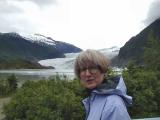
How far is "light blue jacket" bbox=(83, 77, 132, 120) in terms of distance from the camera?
260 cm

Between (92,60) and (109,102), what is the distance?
0.32 meters

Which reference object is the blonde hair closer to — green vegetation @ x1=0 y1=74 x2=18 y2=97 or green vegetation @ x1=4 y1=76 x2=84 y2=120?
green vegetation @ x1=4 y1=76 x2=84 y2=120

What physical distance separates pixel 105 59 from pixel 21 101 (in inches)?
314

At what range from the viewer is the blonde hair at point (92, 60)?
282 cm

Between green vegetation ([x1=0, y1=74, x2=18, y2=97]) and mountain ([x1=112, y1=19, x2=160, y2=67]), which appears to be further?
mountain ([x1=112, y1=19, x2=160, y2=67])

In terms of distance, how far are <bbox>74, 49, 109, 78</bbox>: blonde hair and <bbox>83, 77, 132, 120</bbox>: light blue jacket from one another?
0.36 feet

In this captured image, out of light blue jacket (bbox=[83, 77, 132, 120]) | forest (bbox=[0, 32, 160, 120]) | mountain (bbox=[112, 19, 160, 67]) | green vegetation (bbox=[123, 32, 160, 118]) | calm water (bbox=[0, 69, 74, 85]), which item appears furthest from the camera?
mountain (bbox=[112, 19, 160, 67])

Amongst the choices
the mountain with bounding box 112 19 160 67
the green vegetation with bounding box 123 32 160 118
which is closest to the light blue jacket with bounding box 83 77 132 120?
the green vegetation with bounding box 123 32 160 118

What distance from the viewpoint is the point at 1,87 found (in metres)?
27.1

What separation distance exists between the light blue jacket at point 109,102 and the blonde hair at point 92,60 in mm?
111

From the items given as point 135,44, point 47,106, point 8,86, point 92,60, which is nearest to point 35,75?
point 8,86

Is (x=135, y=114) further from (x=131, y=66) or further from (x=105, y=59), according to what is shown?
(x=105, y=59)

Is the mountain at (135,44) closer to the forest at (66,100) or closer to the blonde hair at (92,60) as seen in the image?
the forest at (66,100)

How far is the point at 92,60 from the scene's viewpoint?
2814mm
